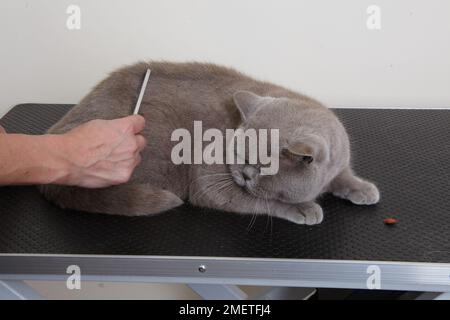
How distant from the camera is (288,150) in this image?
1089mm

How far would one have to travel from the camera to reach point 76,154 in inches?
44.0

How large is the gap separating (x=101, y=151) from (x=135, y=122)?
3.8 inches

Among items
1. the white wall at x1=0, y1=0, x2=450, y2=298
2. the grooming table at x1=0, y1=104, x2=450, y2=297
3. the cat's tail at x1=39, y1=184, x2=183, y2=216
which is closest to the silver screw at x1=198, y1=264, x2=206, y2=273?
the grooming table at x1=0, y1=104, x2=450, y2=297

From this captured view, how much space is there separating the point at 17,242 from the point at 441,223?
898 millimetres

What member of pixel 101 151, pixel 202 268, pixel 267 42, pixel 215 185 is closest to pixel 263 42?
pixel 267 42

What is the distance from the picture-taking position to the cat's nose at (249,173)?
1152mm

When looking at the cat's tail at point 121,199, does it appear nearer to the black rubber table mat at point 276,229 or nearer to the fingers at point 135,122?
the black rubber table mat at point 276,229

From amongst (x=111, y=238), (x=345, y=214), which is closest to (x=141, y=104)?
(x=111, y=238)

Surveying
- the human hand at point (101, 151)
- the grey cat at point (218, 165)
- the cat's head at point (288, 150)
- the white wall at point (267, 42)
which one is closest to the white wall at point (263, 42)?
the white wall at point (267, 42)

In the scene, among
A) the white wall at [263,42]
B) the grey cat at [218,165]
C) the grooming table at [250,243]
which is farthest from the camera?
the white wall at [263,42]

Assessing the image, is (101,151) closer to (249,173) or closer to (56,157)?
(56,157)

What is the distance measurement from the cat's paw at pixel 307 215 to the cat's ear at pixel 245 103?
240 mm

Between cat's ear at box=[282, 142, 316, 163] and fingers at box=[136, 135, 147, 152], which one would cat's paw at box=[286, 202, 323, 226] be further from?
fingers at box=[136, 135, 147, 152]

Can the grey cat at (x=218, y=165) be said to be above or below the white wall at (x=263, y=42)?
below
